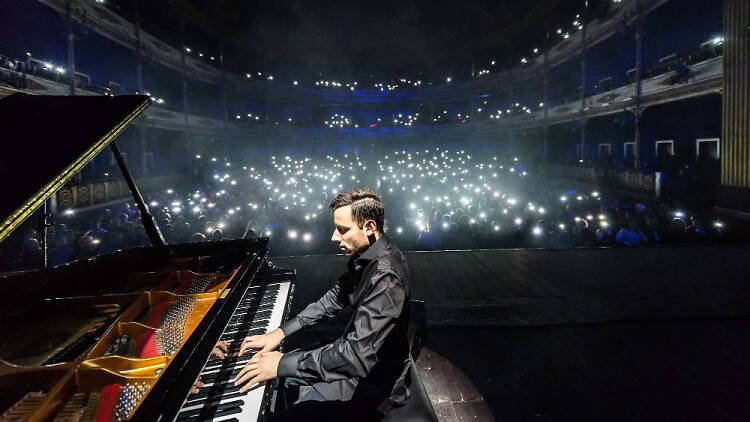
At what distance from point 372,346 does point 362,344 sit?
2.4 inches

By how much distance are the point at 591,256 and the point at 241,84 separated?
1322 inches

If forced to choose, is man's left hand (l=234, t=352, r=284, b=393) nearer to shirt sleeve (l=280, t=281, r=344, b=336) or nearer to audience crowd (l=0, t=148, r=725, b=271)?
shirt sleeve (l=280, t=281, r=344, b=336)

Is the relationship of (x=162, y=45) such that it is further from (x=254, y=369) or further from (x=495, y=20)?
(x=495, y=20)

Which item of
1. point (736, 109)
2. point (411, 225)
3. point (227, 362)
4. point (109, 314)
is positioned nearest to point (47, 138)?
point (109, 314)

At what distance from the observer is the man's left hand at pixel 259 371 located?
2010 millimetres

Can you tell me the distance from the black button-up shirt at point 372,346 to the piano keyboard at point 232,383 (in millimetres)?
247

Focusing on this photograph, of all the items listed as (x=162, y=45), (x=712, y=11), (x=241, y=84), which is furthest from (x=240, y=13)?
(x=712, y=11)

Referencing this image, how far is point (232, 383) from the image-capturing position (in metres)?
2.16

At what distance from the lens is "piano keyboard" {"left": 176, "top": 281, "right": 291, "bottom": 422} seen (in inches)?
76.0

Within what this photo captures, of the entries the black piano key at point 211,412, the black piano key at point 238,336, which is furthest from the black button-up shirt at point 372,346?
the black piano key at point 238,336

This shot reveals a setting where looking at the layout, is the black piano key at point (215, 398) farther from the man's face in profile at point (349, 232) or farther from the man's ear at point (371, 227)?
the man's ear at point (371, 227)

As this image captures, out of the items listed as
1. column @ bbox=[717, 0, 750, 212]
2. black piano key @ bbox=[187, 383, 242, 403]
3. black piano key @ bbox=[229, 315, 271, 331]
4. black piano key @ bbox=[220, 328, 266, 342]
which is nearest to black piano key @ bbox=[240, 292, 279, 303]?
black piano key @ bbox=[229, 315, 271, 331]

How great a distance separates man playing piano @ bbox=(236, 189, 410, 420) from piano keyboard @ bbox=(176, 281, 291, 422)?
0.10 m

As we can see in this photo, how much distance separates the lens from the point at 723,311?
5.18 m
